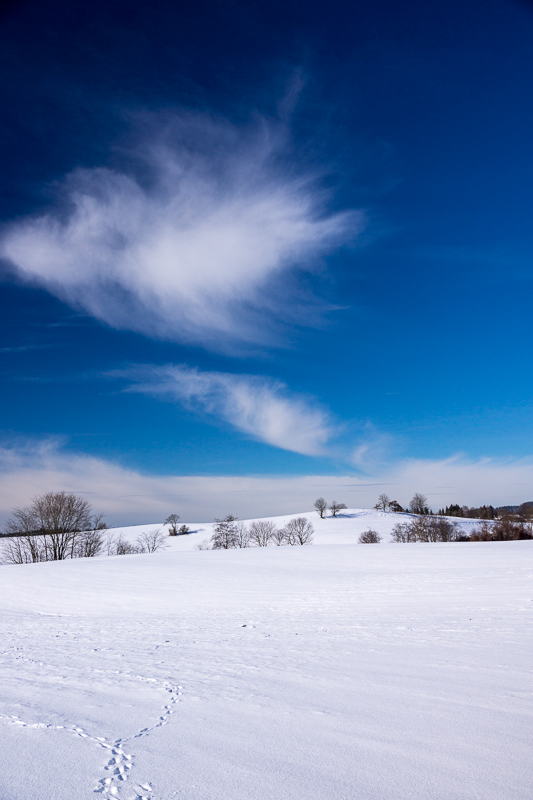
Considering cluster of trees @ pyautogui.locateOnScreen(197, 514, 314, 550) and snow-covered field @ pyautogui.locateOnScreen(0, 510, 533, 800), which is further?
cluster of trees @ pyautogui.locateOnScreen(197, 514, 314, 550)

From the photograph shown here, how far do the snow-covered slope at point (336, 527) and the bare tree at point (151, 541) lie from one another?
151cm

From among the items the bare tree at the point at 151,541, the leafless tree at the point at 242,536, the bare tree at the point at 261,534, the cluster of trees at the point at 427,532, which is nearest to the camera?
the cluster of trees at the point at 427,532

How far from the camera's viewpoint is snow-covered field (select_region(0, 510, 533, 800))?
2795 mm

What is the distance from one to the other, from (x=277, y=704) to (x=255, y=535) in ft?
265

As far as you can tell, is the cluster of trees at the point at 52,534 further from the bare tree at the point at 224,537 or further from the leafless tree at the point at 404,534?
the leafless tree at the point at 404,534

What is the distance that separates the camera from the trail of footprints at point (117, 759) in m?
2.62

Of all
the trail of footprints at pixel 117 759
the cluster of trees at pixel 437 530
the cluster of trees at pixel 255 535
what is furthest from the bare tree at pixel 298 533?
the trail of footprints at pixel 117 759

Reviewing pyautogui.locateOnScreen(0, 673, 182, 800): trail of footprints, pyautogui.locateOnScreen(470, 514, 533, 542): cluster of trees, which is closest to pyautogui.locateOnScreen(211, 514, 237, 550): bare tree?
pyautogui.locateOnScreen(470, 514, 533, 542): cluster of trees

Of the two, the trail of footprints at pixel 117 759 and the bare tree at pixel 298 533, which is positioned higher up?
the trail of footprints at pixel 117 759

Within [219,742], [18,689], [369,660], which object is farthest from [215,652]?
[219,742]

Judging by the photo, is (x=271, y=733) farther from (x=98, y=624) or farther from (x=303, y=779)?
(x=98, y=624)

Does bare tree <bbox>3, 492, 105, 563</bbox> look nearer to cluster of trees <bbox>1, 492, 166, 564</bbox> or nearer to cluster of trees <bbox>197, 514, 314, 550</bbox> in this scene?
cluster of trees <bbox>1, 492, 166, 564</bbox>

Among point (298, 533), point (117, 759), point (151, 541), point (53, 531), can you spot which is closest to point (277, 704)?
point (117, 759)

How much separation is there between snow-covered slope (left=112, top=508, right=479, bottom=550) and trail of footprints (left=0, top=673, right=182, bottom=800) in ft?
240
